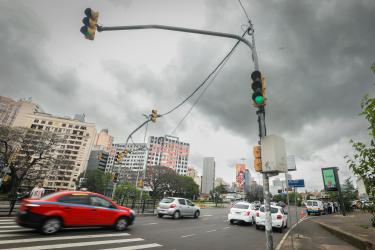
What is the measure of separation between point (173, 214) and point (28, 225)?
34.9 feet

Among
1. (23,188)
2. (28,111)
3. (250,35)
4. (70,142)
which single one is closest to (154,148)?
(70,142)

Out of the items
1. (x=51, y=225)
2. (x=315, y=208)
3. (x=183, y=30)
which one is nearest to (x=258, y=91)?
(x=183, y=30)

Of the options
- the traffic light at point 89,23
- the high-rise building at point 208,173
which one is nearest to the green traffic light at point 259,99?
the traffic light at point 89,23

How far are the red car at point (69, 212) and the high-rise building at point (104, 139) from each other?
165m

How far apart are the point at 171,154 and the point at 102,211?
144633mm

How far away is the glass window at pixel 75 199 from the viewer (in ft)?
27.2

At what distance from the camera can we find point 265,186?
5.39 m

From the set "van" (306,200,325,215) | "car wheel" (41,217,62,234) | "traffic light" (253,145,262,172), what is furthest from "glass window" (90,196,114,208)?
"van" (306,200,325,215)

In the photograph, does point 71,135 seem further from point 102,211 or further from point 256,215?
point 256,215

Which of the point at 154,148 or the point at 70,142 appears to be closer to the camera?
the point at 70,142

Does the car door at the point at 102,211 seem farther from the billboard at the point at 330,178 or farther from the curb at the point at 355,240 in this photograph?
the billboard at the point at 330,178

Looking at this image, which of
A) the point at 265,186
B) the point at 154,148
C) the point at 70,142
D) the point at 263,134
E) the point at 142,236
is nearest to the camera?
the point at 265,186

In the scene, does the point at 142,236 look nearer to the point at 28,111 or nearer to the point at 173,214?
the point at 173,214

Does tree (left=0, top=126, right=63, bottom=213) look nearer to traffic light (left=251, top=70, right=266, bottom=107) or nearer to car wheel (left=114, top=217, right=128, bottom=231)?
car wheel (left=114, top=217, right=128, bottom=231)
